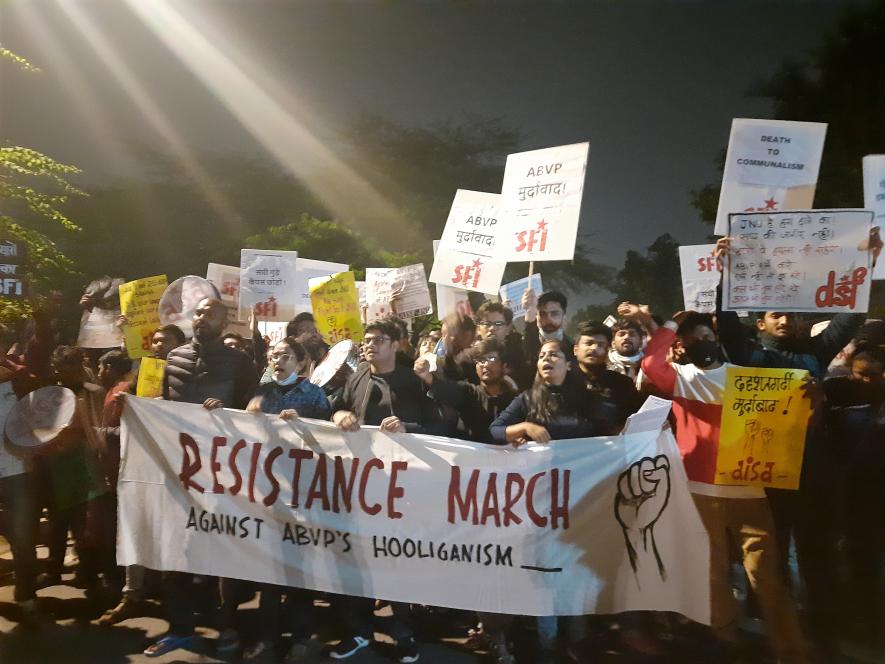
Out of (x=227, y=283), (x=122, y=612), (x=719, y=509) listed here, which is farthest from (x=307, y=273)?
(x=719, y=509)

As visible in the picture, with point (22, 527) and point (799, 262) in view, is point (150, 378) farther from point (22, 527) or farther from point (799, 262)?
point (799, 262)

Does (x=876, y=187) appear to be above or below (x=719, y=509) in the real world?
above

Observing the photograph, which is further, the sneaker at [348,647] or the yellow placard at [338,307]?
the yellow placard at [338,307]

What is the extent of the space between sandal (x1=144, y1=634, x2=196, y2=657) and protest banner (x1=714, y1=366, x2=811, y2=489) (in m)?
3.01

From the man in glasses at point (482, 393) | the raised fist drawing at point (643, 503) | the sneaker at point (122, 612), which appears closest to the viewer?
the raised fist drawing at point (643, 503)

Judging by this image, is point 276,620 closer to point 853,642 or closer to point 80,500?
point 80,500

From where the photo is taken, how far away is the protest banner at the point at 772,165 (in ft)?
13.4

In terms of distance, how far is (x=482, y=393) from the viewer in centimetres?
433

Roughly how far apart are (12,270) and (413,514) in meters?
3.23

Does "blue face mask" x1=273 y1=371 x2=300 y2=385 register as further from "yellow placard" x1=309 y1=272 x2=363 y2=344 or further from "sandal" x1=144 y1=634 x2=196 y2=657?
"yellow placard" x1=309 y1=272 x2=363 y2=344

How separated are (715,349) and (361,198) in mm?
4285

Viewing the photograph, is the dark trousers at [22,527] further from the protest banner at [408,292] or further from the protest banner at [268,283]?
the protest banner at [408,292]

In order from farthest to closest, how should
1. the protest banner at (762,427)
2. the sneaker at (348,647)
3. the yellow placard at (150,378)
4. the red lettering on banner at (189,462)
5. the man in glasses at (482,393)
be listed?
the yellow placard at (150,378)
the man in glasses at (482,393)
the red lettering on banner at (189,462)
the sneaker at (348,647)
the protest banner at (762,427)

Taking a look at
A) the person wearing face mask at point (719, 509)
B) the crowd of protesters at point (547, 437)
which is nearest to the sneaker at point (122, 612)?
the crowd of protesters at point (547, 437)
